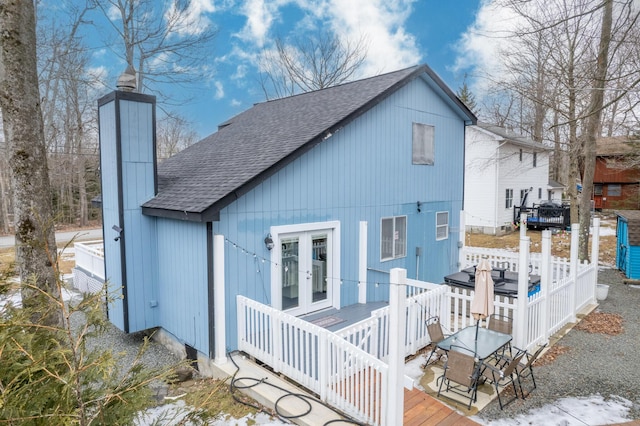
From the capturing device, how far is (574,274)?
29.0ft

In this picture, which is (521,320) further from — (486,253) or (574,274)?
(486,253)

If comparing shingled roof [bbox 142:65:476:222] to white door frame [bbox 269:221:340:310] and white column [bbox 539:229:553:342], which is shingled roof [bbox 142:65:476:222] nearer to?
white door frame [bbox 269:221:340:310]

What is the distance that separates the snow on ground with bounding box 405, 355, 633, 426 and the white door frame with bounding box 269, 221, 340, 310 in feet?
12.1

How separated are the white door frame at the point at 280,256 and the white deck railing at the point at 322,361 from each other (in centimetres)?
86

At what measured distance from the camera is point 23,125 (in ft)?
16.2

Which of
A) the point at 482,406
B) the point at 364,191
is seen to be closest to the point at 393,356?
the point at 482,406

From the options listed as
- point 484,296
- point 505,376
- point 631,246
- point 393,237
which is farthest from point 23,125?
point 631,246

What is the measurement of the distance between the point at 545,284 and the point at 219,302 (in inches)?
243

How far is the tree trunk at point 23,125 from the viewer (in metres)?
4.85

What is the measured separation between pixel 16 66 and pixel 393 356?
5879 mm

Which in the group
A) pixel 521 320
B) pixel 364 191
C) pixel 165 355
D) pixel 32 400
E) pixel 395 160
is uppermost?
pixel 395 160

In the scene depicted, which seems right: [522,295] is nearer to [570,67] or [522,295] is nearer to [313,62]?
[570,67]

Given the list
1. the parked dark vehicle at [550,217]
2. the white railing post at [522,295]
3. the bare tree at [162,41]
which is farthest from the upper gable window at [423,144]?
the bare tree at [162,41]

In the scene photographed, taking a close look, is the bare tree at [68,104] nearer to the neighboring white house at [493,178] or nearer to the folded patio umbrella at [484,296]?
the folded patio umbrella at [484,296]
